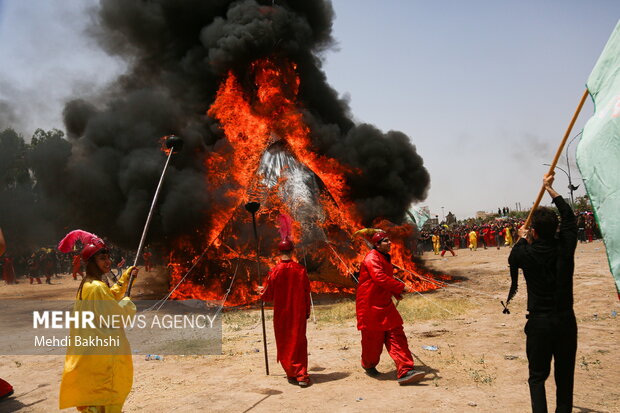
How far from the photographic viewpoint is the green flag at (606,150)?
307cm

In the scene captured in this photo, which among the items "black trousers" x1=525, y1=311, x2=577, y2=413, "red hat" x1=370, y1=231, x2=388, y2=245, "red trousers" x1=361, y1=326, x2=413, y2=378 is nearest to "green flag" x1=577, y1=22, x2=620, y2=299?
"black trousers" x1=525, y1=311, x2=577, y2=413

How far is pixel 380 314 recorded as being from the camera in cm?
589

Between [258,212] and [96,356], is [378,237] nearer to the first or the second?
[96,356]

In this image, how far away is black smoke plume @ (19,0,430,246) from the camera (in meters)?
16.0

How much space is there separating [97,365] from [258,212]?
34.8 ft

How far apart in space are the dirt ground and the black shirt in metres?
1.52

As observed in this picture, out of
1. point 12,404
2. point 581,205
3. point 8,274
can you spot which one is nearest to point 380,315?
point 12,404

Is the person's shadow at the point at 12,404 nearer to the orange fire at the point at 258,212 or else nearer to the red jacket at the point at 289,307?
the red jacket at the point at 289,307

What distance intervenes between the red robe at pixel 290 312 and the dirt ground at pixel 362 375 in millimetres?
340

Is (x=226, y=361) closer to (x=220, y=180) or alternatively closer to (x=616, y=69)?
(x=616, y=69)

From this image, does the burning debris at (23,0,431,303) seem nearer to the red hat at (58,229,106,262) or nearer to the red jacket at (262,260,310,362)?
the red jacket at (262,260,310,362)

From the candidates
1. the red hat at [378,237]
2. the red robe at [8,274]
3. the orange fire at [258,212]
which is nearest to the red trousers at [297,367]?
the red hat at [378,237]

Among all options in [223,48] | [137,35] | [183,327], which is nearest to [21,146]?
[137,35]

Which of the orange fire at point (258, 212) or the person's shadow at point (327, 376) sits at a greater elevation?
the orange fire at point (258, 212)
